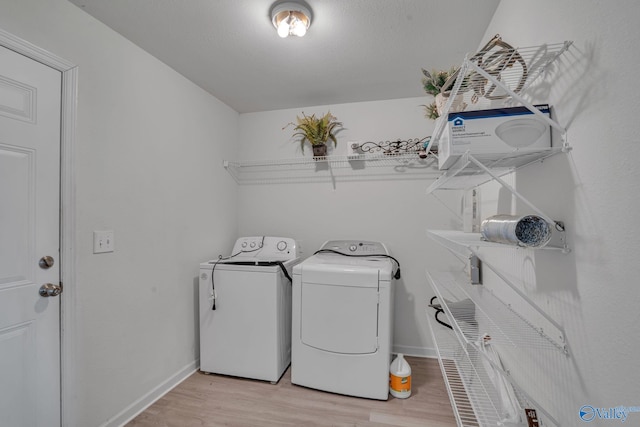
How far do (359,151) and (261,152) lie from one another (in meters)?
1.01

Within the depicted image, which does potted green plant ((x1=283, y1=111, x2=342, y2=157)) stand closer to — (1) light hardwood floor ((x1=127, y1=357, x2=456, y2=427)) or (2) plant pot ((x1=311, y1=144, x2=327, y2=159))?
(2) plant pot ((x1=311, y1=144, x2=327, y2=159))

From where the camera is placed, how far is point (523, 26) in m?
1.15

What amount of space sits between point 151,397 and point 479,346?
6.65 feet

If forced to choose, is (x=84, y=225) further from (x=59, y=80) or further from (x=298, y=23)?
(x=298, y=23)

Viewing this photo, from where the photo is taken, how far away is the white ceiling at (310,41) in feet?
4.86

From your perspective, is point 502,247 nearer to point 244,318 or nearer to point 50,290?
point 244,318

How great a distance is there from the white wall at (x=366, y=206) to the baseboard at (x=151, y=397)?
1295 mm

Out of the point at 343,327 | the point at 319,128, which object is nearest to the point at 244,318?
the point at 343,327

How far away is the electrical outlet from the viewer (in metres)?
1.56

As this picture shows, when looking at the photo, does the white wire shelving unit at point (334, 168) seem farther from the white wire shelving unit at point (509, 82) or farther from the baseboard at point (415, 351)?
the baseboard at point (415, 351)

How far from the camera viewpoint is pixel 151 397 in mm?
1882

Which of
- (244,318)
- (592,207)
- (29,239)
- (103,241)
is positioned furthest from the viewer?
(244,318)

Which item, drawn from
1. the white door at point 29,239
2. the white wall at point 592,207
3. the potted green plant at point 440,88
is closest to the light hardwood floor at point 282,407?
the white door at point 29,239

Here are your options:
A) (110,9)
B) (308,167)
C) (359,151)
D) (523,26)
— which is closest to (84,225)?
(110,9)
